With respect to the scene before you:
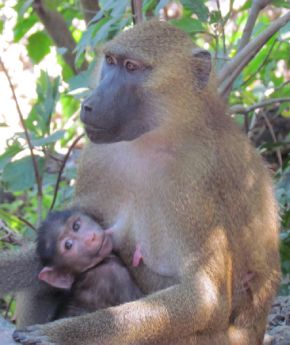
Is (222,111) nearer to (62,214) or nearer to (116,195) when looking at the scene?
(116,195)

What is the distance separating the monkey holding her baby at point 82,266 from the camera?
13.0ft

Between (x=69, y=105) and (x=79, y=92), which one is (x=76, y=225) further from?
(x=69, y=105)

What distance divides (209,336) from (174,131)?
2.91ft

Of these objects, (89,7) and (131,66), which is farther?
(89,7)

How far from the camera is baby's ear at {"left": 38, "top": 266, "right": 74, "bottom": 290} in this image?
4.00 m

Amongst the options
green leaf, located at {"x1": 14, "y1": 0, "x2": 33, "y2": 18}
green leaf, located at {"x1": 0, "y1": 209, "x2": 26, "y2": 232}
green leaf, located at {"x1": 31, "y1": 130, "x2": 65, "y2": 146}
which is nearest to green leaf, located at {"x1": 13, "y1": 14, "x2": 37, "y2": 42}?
green leaf, located at {"x1": 14, "y1": 0, "x2": 33, "y2": 18}

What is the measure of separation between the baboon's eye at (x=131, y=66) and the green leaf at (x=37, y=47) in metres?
2.52

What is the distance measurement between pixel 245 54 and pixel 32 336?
7.04ft

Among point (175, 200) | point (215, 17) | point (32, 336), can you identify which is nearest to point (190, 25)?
point (215, 17)

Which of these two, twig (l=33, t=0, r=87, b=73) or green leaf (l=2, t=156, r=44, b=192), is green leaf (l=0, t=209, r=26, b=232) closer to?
green leaf (l=2, t=156, r=44, b=192)

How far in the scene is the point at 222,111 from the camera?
12.9 feet

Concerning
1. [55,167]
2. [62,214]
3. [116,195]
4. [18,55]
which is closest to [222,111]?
[116,195]

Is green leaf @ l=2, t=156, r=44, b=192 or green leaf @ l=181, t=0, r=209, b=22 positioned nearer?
green leaf @ l=181, t=0, r=209, b=22

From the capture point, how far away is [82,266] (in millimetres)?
4012
